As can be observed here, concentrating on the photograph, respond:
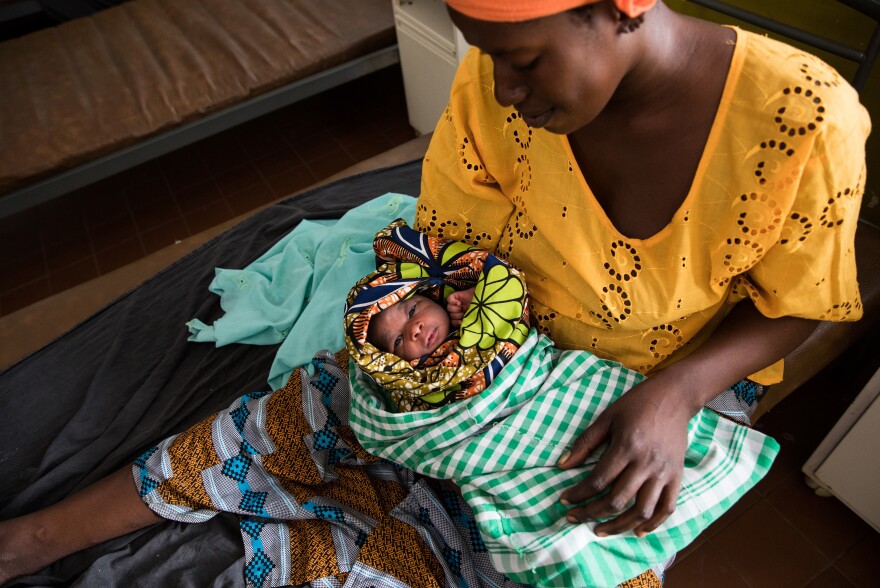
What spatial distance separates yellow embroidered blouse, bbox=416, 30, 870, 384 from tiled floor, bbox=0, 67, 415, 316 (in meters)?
2.09

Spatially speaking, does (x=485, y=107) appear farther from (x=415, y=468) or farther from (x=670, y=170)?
(x=415, y=468)

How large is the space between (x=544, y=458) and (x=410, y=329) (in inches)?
14.3

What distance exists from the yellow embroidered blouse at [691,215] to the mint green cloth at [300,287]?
1.47 ft

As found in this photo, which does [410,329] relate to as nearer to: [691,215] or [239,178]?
[691,215]

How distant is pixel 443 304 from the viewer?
1.34 meters

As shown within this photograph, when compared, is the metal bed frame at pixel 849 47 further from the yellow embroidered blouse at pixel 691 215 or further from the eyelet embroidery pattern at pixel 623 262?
the eyelet embroidery pattern at pixel 623 262

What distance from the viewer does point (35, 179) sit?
2.45 m

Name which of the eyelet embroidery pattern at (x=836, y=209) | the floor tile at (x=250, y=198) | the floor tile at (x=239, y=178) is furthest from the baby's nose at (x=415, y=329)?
the floor tile at (x=239, y=178)

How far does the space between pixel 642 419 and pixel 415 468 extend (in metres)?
0.42

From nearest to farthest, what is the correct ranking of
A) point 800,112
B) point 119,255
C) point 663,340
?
point 800,112, point 663,340, point 119,255

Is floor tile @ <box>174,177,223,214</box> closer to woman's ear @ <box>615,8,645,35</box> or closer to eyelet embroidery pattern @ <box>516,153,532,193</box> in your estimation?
eyelet embroidery pattern @ <box>516,153,532,193</box>

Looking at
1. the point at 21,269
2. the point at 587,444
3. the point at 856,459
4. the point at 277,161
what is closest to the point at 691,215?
the point at 587,444

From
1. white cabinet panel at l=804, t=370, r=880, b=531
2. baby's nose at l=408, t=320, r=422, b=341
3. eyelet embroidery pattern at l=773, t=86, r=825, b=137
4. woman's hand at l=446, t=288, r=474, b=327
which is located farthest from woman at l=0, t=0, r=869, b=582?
white cabinet panel at l=804, t=370, r=880, b=531

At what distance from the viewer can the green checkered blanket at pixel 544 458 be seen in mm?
967
